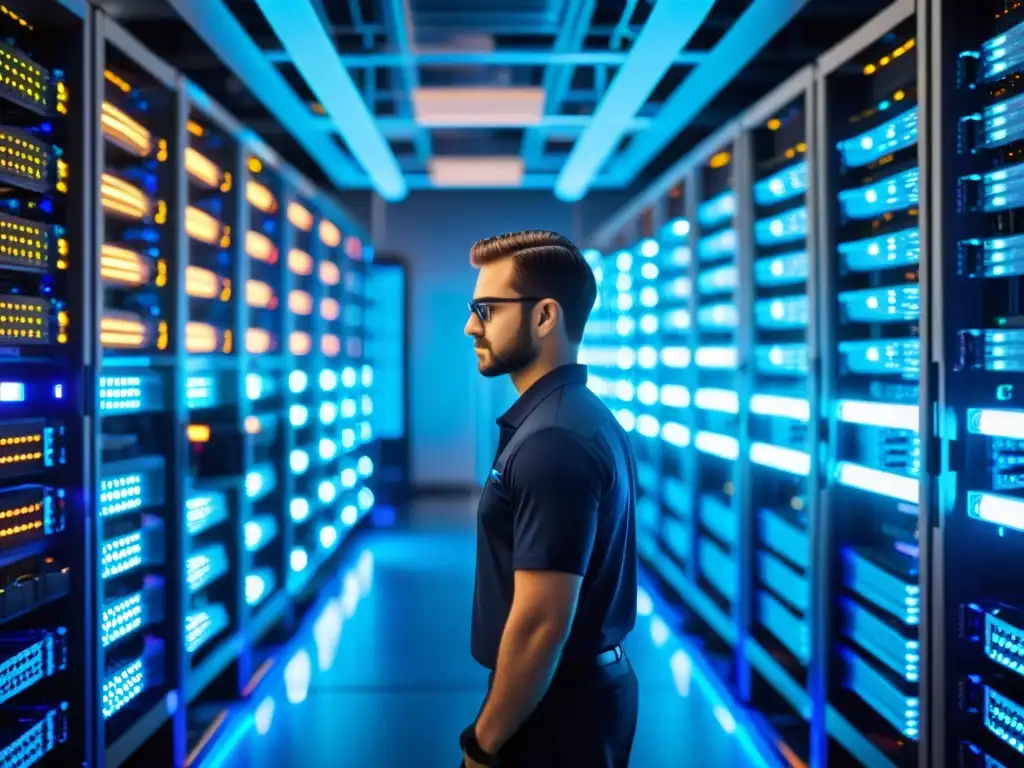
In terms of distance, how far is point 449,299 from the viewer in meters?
11.2

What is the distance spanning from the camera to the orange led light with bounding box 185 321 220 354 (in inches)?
155

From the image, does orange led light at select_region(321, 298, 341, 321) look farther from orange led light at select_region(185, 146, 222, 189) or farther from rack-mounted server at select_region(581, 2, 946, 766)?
rack-mounted server at select_region(581, 2, 946, 766)

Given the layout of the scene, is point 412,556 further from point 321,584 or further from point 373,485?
point 373,485

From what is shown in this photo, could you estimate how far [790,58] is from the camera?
586 centimetres

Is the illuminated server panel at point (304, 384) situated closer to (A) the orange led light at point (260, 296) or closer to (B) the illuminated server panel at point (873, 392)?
(A) the orange led light at point (260, 296)

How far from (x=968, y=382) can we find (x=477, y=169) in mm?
5892

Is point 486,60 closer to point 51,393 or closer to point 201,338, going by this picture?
point 201,338

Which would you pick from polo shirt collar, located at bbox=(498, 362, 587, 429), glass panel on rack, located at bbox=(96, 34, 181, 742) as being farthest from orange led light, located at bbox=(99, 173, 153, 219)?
polo shirt collar, located at bbox=(498, 362, 587, 429)

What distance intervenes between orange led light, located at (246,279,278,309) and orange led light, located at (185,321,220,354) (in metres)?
0.59

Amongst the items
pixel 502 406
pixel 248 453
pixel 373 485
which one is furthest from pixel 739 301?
pixel 502 406

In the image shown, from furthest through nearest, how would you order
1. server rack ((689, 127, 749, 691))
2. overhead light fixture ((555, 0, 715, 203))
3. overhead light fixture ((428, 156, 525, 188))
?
overhead light fixture ((428, 156, 525, 188))
server rack ((689, 127, 749, 691))
overhead light fixture ((555, 0, 715, 203))

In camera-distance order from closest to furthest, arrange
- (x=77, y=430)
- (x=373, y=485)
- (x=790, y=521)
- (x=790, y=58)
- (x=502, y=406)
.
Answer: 1. (x=77, y=430)
2. (x=790, y=521)
3. (x=790, y=58)
4. (x=373, y=485)
5. (x=502, y=406)

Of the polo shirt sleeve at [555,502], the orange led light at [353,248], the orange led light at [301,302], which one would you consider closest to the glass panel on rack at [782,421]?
the polo shirt sleeve at [555,502]

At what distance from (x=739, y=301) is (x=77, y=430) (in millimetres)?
2751
